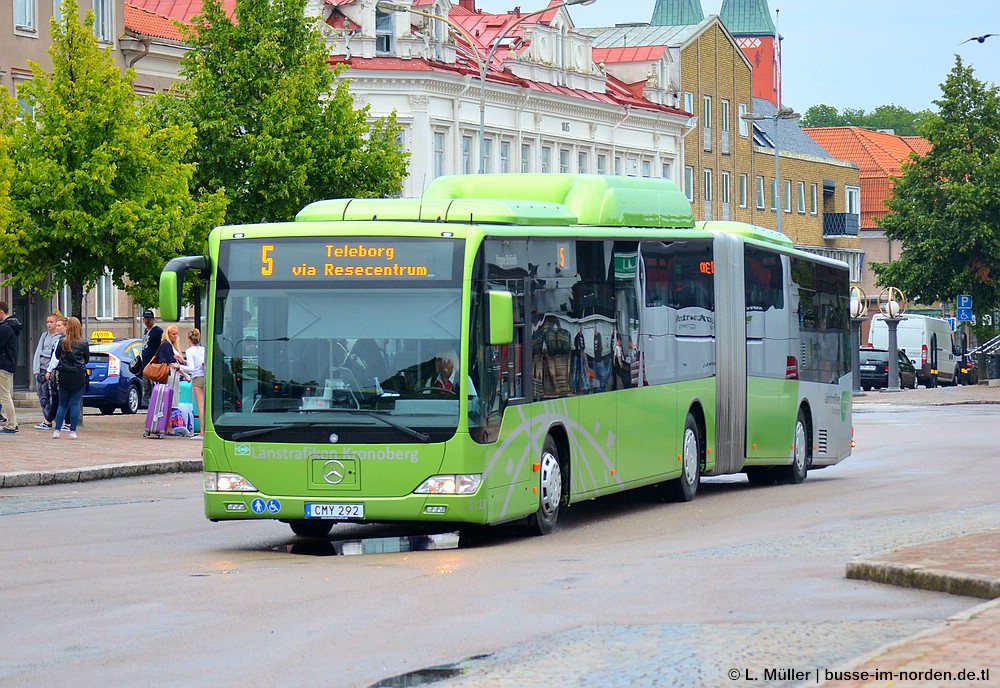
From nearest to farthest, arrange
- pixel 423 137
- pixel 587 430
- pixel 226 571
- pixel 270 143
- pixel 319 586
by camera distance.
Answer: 1. pixel 319 586
2. pixel 226 571
3. pixel 587 430
4. pixel 270 143
5. pixel 423 137

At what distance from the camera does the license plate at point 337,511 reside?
14.3 meters

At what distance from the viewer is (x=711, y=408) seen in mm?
20234

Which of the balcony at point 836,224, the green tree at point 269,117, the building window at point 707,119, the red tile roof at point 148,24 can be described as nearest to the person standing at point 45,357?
the green tree at point 269,117

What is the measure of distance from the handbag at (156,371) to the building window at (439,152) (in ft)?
118

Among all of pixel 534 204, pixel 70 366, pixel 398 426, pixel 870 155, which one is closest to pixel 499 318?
pixel 398 426

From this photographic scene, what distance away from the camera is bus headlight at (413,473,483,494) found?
1430 centimetres

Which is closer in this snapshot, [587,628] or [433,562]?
[587,628]

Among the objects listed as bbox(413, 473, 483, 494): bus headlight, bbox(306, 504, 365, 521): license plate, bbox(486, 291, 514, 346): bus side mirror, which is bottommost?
bbox(306, 504, 365, 521): license plate

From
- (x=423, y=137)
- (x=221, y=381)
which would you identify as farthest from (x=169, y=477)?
(x=423, y=137)

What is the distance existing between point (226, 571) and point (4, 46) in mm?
38048

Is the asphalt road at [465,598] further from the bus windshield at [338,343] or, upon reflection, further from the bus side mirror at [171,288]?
the bus side mirror at [171,288]

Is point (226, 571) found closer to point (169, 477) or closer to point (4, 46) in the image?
point (169, 477)

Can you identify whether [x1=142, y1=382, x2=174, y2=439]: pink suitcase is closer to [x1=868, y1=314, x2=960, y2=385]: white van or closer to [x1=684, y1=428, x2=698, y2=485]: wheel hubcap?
[x1=684, y1=428, x2=698, y2=485]: wheel hubcap

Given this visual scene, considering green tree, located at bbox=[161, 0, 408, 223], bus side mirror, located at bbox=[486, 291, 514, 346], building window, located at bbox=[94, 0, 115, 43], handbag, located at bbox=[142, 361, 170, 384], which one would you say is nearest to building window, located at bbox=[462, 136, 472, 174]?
building window, located at bbox=[94, 0, 115, 43]
